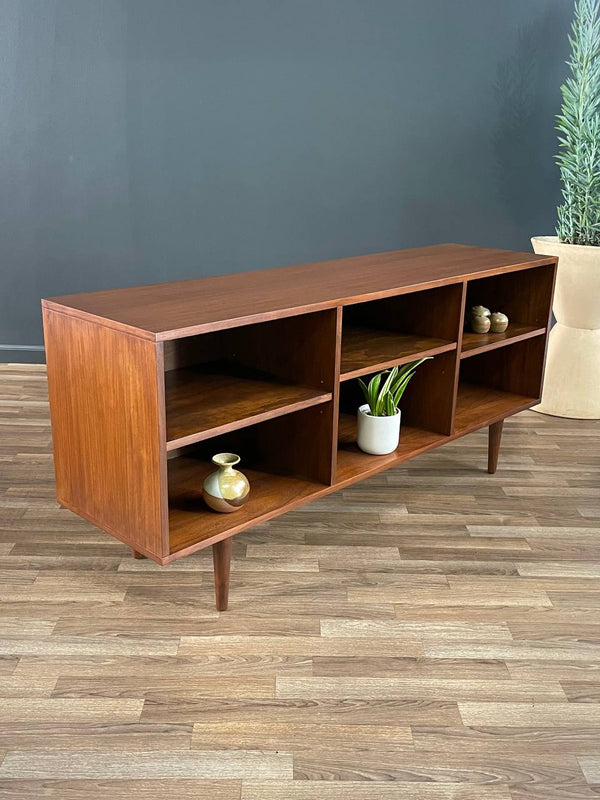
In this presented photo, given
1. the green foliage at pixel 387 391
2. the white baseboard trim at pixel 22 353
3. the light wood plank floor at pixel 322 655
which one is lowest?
the light wood plank floor at pixel 322 655

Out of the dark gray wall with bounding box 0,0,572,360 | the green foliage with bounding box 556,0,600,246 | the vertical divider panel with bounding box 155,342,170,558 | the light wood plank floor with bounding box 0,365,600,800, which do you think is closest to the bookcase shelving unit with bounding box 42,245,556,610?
the vertical divider panel with bounding box 155,342,170,558

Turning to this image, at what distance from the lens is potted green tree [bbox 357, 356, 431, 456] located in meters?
2.10

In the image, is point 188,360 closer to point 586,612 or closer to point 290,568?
point 290,568

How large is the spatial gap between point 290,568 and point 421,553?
355 mm

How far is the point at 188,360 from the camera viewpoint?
199cm

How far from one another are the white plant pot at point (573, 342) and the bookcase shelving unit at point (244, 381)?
58 centimetres

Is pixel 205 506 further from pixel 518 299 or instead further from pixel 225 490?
pixel 518 299

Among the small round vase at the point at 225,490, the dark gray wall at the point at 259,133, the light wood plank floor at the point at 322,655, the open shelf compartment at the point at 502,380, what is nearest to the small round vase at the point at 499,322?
the open shelf compartment at the point at 502,380

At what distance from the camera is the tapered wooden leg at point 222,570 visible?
175 centimetres

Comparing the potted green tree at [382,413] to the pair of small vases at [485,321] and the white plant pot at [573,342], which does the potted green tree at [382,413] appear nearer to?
the pair of small vases at [485,321]

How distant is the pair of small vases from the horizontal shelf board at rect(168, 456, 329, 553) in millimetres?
830

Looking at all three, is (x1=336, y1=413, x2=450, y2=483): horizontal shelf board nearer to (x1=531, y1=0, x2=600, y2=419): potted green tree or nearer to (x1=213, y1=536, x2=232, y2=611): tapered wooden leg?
(x1=213, y1=536, x2=232, y2=611): tapered wooden leg

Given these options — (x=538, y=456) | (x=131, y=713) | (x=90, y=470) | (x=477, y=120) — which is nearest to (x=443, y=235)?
(x=477, y=120)

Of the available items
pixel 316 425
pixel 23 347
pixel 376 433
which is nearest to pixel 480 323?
pixel 376 433
